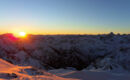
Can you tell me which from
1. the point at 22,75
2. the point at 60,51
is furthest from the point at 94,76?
the point at 60,51

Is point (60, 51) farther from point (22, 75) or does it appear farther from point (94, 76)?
point (22, 75)

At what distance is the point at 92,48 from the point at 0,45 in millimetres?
15467

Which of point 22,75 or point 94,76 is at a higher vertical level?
point 22,75

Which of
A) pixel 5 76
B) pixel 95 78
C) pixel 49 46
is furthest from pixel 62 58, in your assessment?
pixel 5 76

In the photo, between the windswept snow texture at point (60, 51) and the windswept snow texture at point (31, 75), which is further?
the windswept snow texture at point (60, 51)

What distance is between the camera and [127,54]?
14672 millimetres

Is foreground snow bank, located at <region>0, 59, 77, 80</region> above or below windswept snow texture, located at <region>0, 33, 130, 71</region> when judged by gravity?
above

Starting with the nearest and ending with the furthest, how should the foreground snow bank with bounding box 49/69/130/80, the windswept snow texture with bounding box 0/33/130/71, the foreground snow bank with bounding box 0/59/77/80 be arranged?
the foreground snow bank with bounding box 0/59/77/80 < the foreground snow bank with bounding box 49/69/130/80 < the windswept snow texture with bounding box 0/33/130/71

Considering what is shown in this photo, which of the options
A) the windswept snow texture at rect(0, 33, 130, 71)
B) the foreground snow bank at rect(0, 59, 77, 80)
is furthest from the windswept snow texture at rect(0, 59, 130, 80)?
the windswept snow texture at rect(0, 33, 130, 71)

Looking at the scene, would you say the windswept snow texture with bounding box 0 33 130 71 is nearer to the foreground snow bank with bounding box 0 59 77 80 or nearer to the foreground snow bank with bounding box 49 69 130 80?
the foreground snow bank with bounding box 49 69 130 80

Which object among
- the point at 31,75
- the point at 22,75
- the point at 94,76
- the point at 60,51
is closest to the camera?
the point at 22,75

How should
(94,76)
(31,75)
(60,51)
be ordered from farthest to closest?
(60,51) < (94,76) < (31,75)

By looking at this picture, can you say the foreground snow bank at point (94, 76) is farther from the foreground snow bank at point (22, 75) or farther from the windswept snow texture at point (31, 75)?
the foreground snow bank at point (22, 75)

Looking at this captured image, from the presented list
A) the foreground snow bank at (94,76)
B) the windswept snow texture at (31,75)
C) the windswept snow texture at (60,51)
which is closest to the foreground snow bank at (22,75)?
the windswept snow texture at (31,75)
